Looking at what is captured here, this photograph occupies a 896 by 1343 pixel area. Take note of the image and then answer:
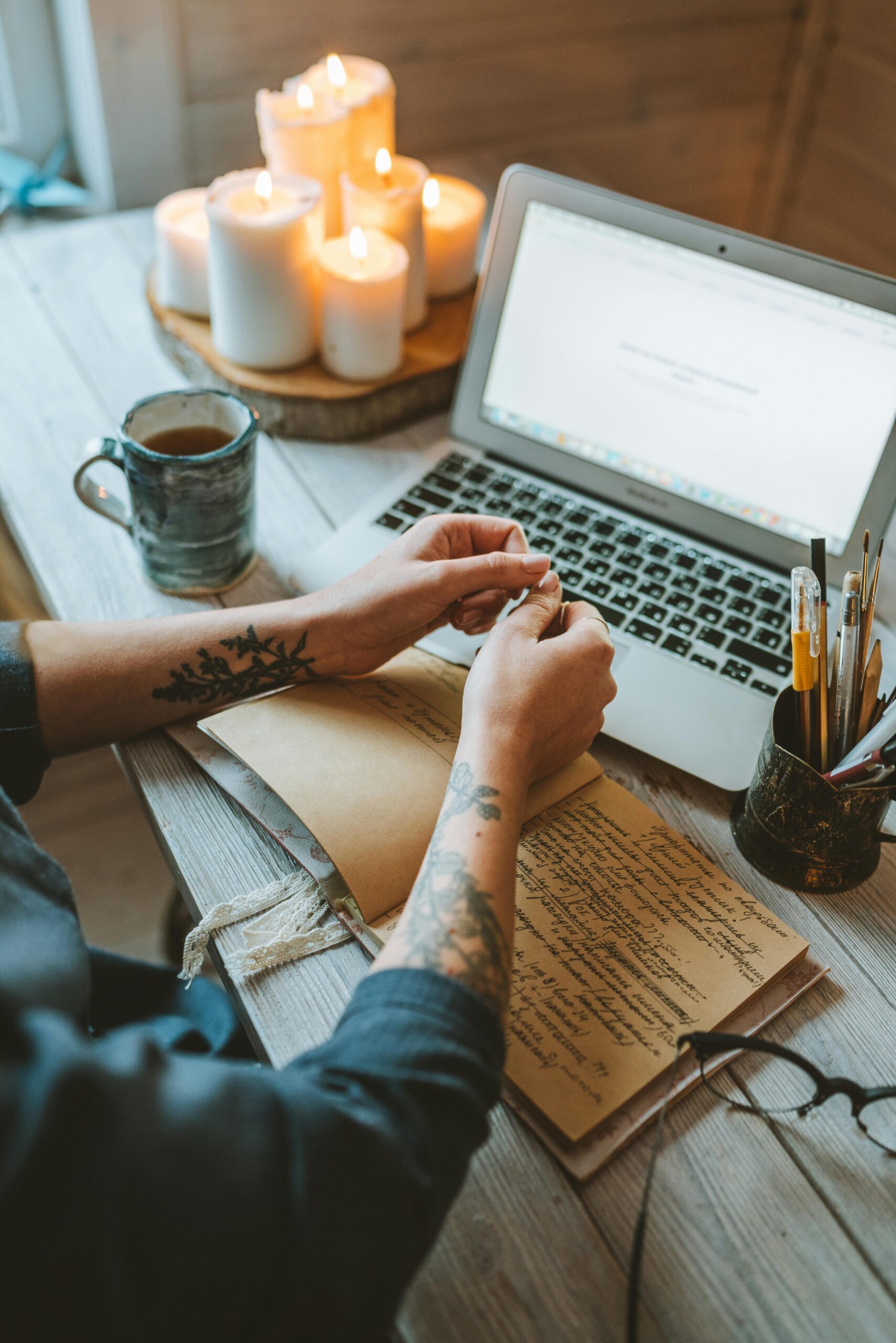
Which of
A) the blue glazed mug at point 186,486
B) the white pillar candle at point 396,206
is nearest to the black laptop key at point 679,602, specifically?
the blue glazed mug at point 186,486

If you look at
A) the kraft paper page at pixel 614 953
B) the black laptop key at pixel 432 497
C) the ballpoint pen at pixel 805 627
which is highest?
the ballpoint pen at pixel 805 627

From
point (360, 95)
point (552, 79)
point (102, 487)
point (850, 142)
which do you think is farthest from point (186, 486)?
point (850, 142)

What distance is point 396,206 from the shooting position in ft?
3.23

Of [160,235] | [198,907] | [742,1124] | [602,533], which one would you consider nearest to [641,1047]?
[742,1124]

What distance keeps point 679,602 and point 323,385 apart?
1.41 feet

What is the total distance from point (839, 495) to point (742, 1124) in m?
0.49

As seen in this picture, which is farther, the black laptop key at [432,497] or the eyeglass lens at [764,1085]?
the black laptop key at [432,497]

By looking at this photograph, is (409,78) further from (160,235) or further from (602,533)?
(602,533)

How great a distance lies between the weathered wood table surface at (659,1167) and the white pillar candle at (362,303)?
0.23 m

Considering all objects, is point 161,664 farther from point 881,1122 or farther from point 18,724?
point 881,1122

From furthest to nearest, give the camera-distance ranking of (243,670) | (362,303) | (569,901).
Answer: (362,303) < (243,670) < (569,901)

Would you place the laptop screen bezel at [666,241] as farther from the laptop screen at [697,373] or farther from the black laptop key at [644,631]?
the black laptop key at [644,631]

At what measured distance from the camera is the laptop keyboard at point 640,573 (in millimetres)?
786

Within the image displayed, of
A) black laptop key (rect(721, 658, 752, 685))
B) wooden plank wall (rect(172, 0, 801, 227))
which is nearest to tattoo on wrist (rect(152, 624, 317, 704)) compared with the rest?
black laptop key (rect(721, 658, 752, 685))
